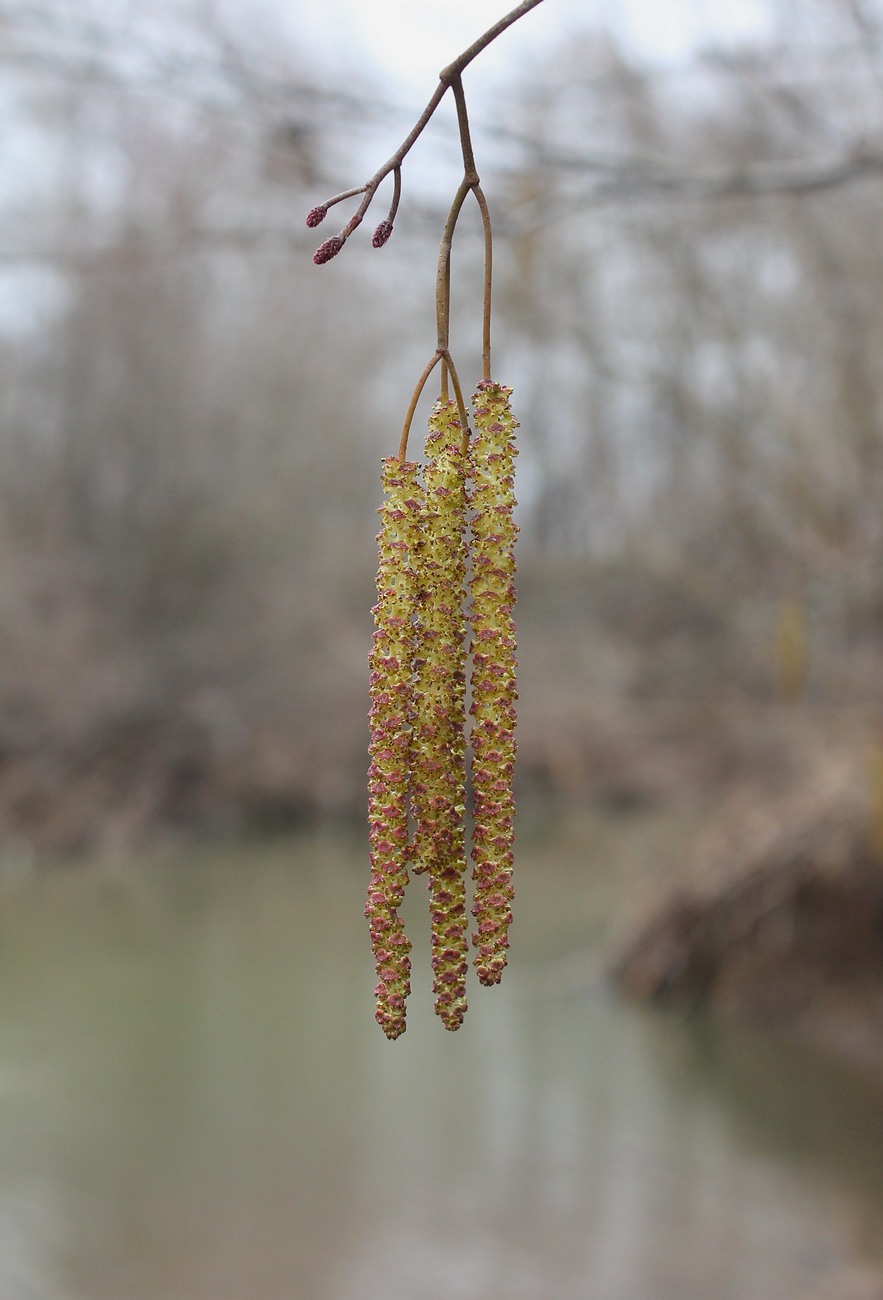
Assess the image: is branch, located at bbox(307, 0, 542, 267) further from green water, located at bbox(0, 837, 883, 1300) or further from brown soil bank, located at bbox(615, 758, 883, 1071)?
brown soil bank, located at bbox(615, 758, 883, 1071)

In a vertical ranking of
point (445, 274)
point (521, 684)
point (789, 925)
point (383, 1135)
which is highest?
point (445, 274)

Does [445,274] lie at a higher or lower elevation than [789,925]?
higher

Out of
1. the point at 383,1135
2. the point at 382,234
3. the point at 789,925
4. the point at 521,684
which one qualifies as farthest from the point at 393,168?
the point at 521,684

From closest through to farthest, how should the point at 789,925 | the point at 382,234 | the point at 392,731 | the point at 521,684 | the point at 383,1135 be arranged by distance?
the point at 382,234, the point at 392,731, the point at 383,1135, the point at 789,925, the point at 521,684

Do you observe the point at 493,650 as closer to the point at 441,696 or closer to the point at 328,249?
the point at 441,696

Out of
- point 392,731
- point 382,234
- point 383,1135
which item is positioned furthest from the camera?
point 383,1135

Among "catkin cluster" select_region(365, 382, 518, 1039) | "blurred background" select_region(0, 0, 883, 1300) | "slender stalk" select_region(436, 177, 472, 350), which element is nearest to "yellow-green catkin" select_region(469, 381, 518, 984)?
"catkin cluster" select_region(365, 382, 518, 1039)

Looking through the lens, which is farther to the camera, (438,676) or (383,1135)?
(383,1135)
